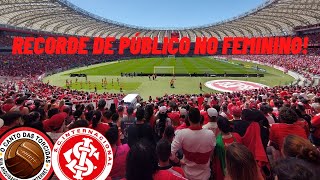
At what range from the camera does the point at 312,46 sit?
76688mm

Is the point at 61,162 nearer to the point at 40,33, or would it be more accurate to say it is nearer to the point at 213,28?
the point at 40,33

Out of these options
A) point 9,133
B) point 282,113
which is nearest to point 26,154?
point 9,133

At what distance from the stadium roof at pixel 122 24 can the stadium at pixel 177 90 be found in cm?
31

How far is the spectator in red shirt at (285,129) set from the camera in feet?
17.7

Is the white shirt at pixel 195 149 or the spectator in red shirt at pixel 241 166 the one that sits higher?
the spectator in red shirt at pixel 241 166

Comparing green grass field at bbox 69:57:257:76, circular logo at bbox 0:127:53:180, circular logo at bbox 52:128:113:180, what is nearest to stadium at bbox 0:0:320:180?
green grass field at bbox 69:57:257:76

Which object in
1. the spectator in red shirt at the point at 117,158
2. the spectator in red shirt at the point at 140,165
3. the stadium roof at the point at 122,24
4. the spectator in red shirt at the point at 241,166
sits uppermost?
the stadium roof at the point at 122,24

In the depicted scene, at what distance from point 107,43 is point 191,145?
9886cm

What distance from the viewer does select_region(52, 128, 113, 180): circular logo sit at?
13.2 ft

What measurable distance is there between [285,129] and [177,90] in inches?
1186

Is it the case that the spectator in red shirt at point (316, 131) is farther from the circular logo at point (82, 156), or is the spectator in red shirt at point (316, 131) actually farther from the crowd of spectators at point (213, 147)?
the circular logo at point (82, 156)

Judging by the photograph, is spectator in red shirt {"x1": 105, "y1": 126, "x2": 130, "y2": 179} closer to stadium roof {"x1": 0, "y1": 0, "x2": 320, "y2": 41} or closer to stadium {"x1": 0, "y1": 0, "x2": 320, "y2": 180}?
stadium {"x1": 0, "y1": 0, "x2": 320, "y2": 180}

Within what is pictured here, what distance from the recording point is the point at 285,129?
5.43m

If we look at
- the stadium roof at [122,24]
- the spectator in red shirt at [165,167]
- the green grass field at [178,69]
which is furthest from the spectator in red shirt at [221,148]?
the stadium roof at [122,24]
